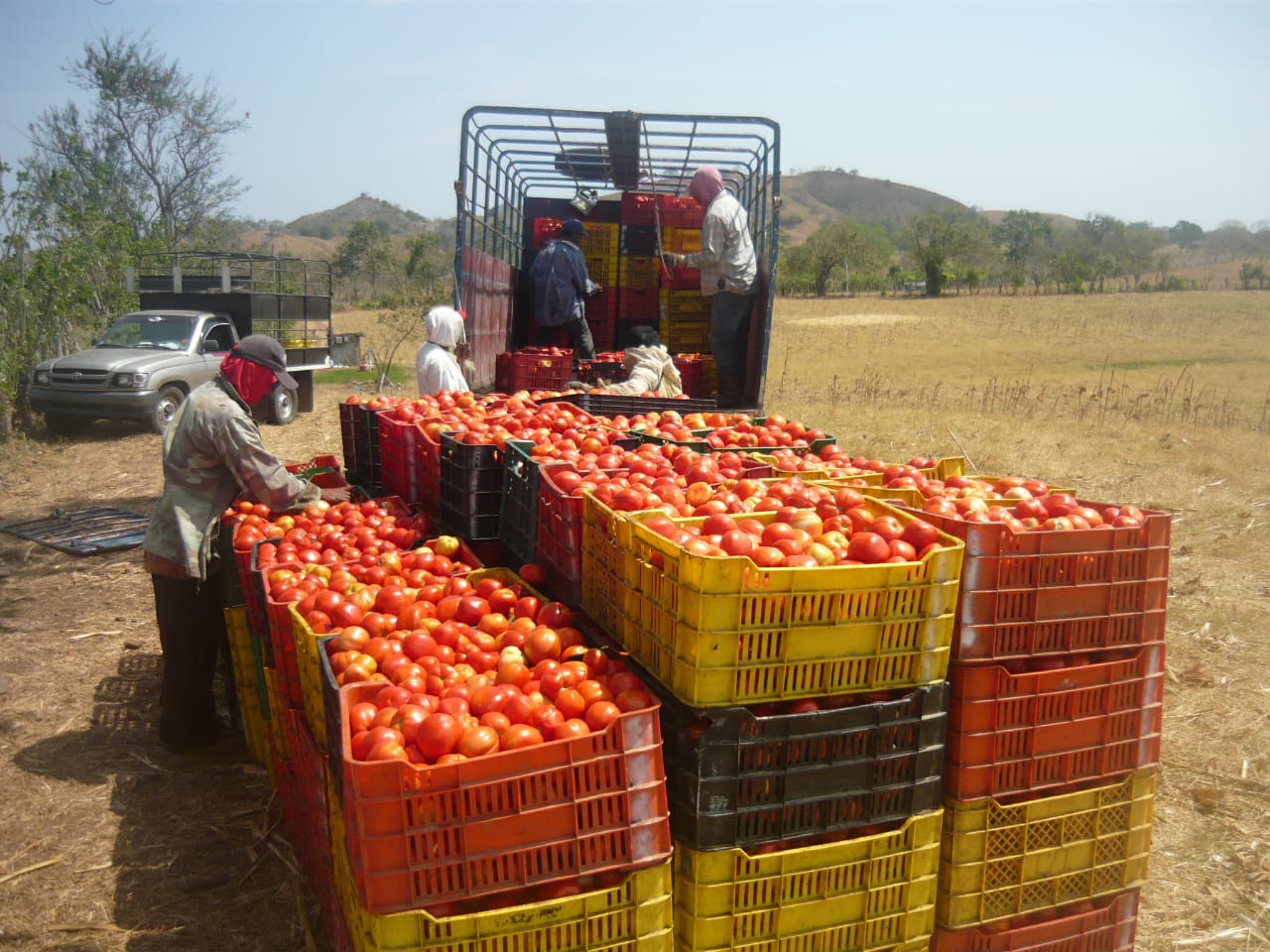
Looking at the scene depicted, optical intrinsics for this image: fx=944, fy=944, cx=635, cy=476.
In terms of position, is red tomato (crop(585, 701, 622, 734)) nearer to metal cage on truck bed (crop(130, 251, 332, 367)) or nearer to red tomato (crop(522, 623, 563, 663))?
red tomato (crop(522, 623, 563, 663))

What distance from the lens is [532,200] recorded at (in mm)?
12172

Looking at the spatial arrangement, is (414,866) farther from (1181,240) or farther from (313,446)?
(1181,240)

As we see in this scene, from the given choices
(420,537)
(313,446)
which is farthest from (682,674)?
(313,446)

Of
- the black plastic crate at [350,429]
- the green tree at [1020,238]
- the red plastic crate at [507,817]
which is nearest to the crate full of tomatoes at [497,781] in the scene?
the red plastic crate at [507,817]

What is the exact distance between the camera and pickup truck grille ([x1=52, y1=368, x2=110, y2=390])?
14.5 m

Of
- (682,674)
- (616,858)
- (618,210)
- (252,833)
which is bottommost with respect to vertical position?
(252,833)

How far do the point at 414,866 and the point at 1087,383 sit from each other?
23.2 meters

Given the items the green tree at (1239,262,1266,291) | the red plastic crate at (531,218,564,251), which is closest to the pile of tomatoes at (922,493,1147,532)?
the red plastic crate at (531,218,564,251)

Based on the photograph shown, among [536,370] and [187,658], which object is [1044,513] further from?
[536,370]

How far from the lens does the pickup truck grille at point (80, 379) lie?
14.5m

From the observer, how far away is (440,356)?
773 cm

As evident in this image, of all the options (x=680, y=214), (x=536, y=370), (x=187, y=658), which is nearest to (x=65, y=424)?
(x=536, y=370)

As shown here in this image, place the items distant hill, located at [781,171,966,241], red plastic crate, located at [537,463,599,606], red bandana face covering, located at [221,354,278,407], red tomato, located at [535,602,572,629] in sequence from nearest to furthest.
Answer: red tomato, located at [535,602,572,629]
red plastic crate, located at [537,463,599,606]
red bandana face covering, located at [221,354,278,407]
distant hill, located at [781,171,966,241]

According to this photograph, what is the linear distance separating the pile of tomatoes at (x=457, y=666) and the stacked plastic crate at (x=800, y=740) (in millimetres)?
250
